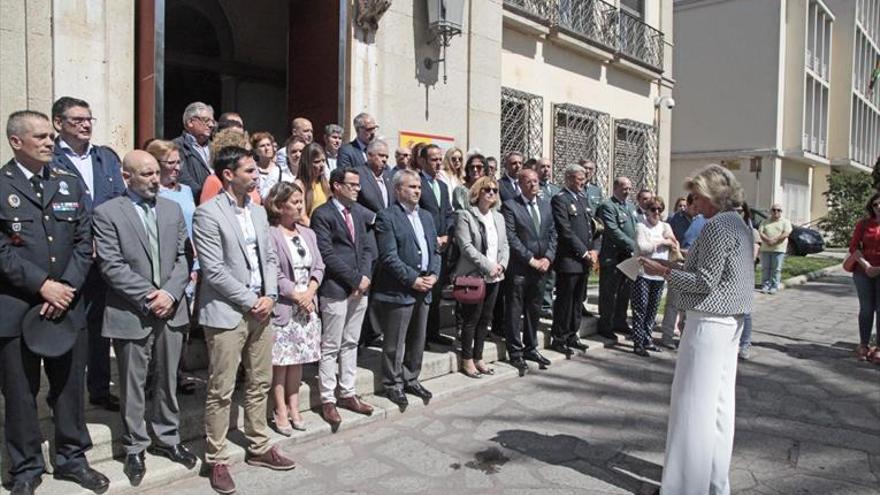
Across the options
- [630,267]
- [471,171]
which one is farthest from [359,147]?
[630,267]

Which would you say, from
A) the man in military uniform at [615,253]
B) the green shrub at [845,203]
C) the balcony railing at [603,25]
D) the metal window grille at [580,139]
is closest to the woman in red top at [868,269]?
the man in military uniform at [615,253]

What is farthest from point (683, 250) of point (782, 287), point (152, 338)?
point (782, 287)


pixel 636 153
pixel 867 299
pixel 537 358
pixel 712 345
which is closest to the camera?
pixel 712 345

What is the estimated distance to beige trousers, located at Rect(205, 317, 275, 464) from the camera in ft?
13.1

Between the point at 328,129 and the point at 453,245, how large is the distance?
1630 mm

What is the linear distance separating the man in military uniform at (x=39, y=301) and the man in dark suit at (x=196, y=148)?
1.16 meters

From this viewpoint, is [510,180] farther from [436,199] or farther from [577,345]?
[577,345]

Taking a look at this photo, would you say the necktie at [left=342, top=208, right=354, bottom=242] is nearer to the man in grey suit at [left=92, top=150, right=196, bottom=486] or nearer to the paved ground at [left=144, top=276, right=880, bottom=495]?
the man in grey suit at [left=92, top=150, right=196, bottom=486]

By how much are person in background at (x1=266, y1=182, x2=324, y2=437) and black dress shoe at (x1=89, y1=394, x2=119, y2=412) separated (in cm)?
106

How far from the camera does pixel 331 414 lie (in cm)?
491

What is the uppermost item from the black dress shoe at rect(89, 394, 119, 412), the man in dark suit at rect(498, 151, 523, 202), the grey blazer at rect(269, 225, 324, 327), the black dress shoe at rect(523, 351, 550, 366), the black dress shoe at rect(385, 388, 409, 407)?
the man in dark suit at rect(498, 151, 523, 202)

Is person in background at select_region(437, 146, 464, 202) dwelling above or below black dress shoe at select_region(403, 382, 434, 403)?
above

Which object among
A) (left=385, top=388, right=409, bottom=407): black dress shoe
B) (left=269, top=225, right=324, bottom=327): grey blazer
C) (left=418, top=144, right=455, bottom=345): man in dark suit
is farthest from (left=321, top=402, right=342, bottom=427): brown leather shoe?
(left=418, top=144, right=455, bottom=345): man in dark suit

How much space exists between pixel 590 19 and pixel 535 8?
1945 mm
